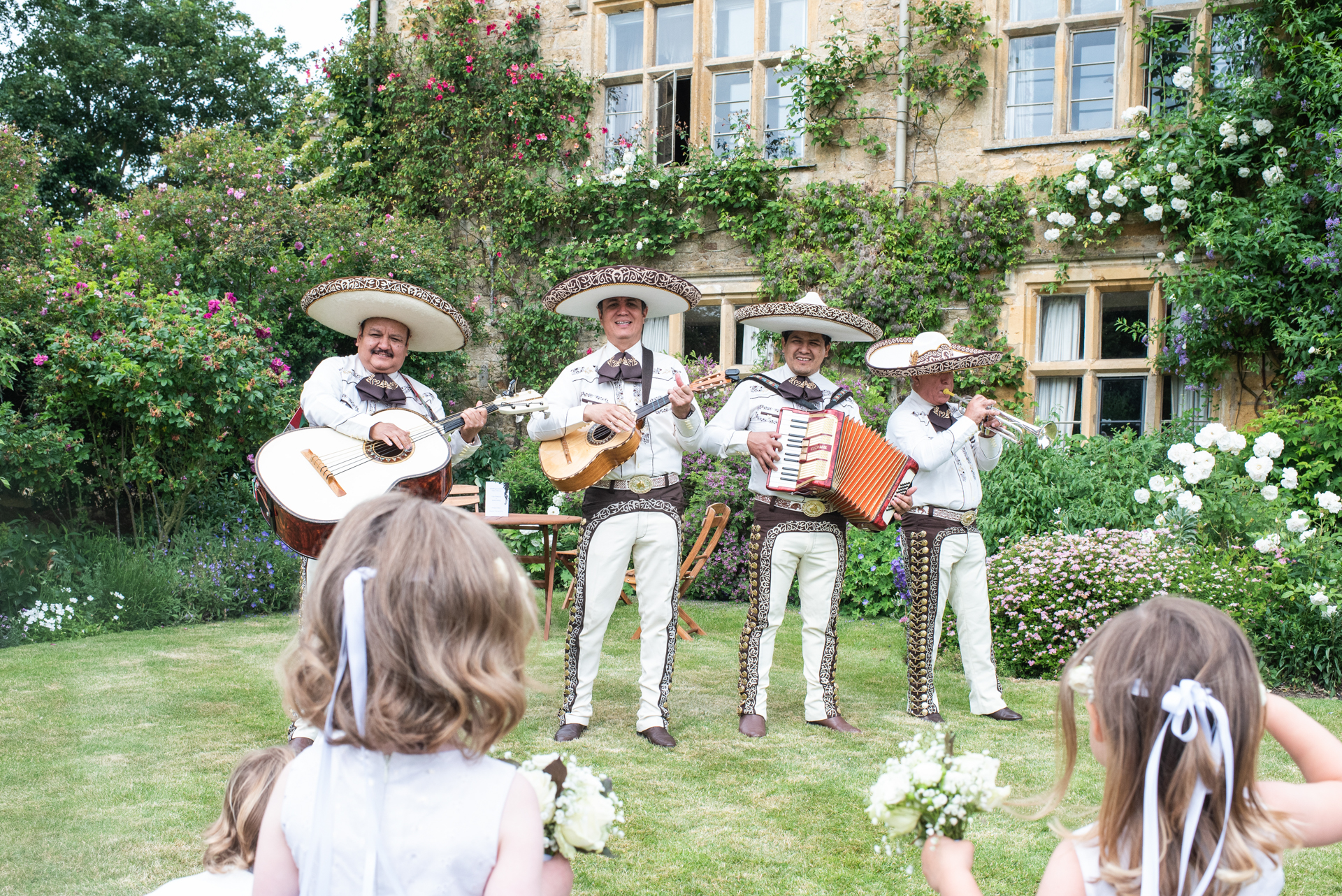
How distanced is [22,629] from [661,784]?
17.3 ft

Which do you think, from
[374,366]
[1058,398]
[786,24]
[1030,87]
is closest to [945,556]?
[374,366]

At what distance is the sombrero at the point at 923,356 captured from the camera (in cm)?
535

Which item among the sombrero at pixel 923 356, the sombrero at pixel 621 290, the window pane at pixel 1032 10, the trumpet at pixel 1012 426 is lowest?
the trumpet at pixel 1012 426

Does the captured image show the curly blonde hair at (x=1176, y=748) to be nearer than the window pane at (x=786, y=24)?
Yes

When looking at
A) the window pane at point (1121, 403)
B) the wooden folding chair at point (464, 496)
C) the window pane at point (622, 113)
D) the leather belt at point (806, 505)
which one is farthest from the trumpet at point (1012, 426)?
the window pane at point (622, 113)

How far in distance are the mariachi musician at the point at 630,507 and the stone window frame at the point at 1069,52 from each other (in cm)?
580

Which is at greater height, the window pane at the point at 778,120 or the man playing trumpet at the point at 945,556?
the window pane at the point at 778,120

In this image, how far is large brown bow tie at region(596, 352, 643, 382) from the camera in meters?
4.99

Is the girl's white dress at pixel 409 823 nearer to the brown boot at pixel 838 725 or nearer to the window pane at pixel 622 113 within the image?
the brown boot at pixel 838 725

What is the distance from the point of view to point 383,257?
1051 cm

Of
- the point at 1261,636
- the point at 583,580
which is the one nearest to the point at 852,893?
the point at 583,580

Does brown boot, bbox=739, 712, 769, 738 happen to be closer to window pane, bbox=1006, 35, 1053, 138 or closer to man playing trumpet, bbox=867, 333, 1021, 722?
man playing trumpet, bbox=867, 333, 1021, 722

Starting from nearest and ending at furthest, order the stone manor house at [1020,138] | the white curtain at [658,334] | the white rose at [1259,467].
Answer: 1. the white rose at [1259,467]
2. the stone manor house at [1020,138]
3. the white curtain at [658,334]

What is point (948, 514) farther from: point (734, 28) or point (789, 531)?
point (734, 28)
